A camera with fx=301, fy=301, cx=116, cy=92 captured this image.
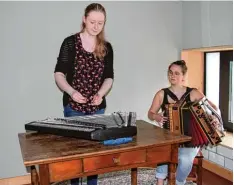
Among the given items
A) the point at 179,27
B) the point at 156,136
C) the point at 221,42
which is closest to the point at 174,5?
the point at 179,27

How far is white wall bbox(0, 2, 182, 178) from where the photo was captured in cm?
251

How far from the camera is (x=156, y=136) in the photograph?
1.54m

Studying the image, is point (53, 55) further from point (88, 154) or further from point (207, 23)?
point (88, 154)

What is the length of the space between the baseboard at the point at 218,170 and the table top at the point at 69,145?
1368 millimetres

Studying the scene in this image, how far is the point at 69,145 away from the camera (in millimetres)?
1378

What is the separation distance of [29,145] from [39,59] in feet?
4.37

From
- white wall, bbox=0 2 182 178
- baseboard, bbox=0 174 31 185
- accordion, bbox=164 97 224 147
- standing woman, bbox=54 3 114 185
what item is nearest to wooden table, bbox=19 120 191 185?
standing woman, bbox=54 3 114 185

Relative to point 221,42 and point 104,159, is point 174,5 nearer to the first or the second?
point 221,42

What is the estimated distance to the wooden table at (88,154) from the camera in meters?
1.25

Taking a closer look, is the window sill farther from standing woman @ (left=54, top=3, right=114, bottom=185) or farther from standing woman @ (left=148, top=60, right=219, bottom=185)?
standing woman @ (left=54, top=3, right=114, bottom=185)

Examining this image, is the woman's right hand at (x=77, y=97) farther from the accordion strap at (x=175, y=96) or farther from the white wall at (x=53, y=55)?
the white wall at (x=53, y=55)

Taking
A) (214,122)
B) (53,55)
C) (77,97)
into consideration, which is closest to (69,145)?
(77,97)

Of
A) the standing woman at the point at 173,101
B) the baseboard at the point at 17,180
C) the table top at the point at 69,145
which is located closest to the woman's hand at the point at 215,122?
the standing woman at the point at 173,101

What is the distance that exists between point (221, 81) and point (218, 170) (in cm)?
87
